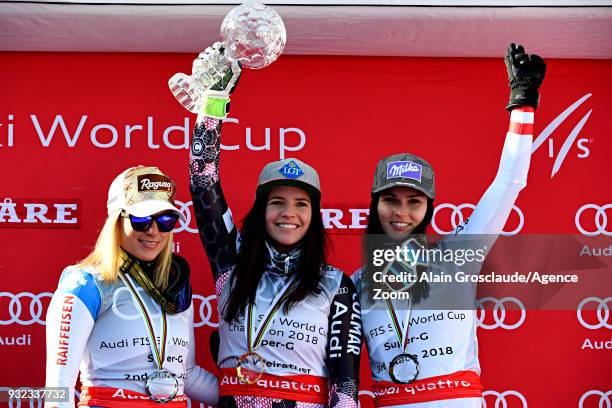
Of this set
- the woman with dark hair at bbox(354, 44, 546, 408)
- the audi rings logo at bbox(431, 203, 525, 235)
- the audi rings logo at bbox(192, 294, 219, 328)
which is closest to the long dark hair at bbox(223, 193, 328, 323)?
the woman with dark hair at bbox(354, 44, 546, 408)

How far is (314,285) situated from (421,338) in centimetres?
43

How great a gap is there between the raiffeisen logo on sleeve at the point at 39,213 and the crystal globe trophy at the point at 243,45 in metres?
1.05

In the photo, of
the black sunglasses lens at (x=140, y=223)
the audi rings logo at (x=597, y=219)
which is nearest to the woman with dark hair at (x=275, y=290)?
the black sunglasses lens at (x=140, y=223)

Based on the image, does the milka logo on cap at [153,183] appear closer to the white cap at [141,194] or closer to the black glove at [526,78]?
the white cap at [141,194]

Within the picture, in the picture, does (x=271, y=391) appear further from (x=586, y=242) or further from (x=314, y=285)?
(x=586, y=242)

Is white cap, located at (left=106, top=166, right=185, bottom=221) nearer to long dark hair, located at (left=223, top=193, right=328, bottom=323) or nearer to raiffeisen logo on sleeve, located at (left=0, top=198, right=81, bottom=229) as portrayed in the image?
long dark hair, located at (left=223, top=193, right=328, bottom=323)

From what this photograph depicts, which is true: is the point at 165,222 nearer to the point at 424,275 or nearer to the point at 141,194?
the point at 141,194

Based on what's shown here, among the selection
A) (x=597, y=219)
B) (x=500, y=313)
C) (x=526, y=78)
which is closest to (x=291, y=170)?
(x=526, y=78)

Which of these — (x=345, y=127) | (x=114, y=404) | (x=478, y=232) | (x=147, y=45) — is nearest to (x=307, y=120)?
(x=345, y=127)

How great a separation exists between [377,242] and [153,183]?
0.86 m

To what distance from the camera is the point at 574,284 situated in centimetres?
420

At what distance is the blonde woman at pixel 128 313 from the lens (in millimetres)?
3064

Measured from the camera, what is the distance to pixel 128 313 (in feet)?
10.4

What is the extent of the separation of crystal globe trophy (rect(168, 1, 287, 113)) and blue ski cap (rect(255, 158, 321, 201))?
0.36m
